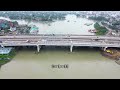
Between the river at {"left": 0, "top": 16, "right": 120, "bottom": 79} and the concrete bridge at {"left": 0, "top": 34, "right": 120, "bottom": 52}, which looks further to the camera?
the concrete bridge at {"left": 0, "top": 34, "right": 120, "bottom": 52}

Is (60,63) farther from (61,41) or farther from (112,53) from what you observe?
(112,53)

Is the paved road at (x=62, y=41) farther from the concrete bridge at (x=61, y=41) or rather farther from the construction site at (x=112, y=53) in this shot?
the construction site at (x=112, y=53)

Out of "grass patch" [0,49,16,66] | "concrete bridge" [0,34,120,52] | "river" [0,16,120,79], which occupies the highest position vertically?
"concrete bridge" [0,34,120,52]

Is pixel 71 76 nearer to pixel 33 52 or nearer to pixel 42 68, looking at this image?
pixel 42 68

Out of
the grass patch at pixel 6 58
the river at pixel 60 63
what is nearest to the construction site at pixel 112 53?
the river at pixel 60 63

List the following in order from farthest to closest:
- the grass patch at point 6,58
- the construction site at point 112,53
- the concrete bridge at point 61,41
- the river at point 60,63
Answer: the concrete bridge at point 61,41 < the construction site at point 112,53 < the grass patch at point 6,58 < the river at point 60,63

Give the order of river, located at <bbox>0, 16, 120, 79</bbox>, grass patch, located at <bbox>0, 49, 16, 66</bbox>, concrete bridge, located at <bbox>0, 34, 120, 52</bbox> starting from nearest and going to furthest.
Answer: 1. river, located at <bbox>0, 16, 120, 79</bbox>
2. grass patch, located at <bbox>0, 49, 16, 66</bbox>
3. concrete bridge, located at <bbox>0, 34, 120, 52</bbox>

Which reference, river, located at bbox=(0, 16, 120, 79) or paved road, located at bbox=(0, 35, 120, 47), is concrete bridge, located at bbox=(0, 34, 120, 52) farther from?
river, located at bbox=(0, 16, 120, 79)

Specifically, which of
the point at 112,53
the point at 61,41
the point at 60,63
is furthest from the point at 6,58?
the point at 112,53

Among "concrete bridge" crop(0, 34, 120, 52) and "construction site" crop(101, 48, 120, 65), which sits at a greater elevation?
"concrete bridge" crop(0, 34, 120, 52)

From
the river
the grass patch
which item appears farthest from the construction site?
the grass patch
